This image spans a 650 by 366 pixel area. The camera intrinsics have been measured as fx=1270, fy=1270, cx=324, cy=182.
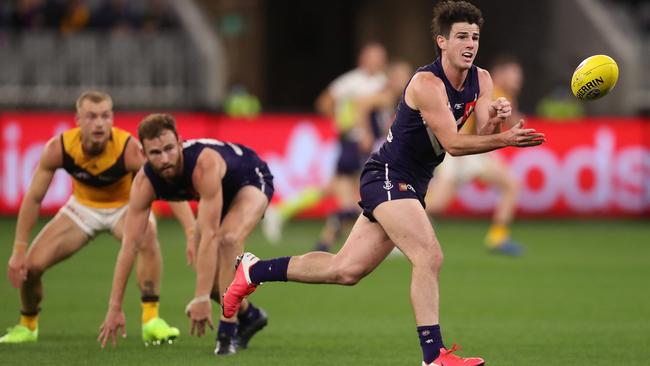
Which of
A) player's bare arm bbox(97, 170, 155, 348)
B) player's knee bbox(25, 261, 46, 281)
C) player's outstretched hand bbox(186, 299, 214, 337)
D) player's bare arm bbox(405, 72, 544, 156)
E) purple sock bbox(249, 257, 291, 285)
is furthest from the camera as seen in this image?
player's knee bbox(25, 261, 46, 281)

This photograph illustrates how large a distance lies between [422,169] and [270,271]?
4.19 ft

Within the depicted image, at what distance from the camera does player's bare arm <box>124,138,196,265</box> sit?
9.79m

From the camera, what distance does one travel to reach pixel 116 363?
8.93 metres

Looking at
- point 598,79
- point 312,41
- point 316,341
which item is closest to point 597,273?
point 316,341

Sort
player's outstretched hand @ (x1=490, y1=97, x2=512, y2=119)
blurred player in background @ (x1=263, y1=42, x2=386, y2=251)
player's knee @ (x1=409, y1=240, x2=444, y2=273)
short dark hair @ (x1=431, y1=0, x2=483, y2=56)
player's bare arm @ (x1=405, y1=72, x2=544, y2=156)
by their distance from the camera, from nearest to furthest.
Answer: player's bare arm @ (x1=405, y1=72, x2=544, y2=156), player's outstretched hand @ (x1=490, y1=97, x2=512, y2=119), player's knee @ (x1=409, y1=240, x2=444, y2=273), short dark hair @ (x1=431, y1=0, x2=483, y2=56), blurred player in background @ (x1=263, y1=42, x2=386, y2=251)

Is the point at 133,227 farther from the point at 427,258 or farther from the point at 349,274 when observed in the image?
the point at 427,258

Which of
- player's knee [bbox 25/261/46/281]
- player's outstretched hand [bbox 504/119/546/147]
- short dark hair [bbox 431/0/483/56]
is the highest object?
short dark hair [bbox 431/0/483/56]

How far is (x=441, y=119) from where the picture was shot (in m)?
8.09

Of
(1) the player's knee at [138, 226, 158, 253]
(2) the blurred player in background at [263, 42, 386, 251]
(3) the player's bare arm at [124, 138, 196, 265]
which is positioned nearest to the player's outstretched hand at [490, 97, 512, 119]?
(3) the player's bare arm at [124, 138, 196, 265]

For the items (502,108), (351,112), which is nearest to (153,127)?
(502,108)

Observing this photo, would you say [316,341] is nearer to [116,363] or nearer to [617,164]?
[116,363]

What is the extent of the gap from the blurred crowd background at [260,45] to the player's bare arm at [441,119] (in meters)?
14.2

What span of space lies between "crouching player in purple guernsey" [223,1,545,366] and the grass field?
945 millimetres

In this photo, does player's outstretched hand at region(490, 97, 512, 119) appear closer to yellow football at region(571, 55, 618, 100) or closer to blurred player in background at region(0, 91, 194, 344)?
yellow football at region(571, 55, 618, 100)
